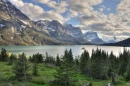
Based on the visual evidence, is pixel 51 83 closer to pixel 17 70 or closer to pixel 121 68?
pixel 17 70

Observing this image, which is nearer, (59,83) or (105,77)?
(59,83)

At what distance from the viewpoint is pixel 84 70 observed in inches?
3939

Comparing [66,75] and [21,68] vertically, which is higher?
[21,68]

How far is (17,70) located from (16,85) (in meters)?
11.8

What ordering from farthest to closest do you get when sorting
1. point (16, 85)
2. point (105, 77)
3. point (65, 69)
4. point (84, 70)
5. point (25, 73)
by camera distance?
point (84, 70) < point (105, 77) < point (25, 73) < point (65, 69) < point (16, 85)

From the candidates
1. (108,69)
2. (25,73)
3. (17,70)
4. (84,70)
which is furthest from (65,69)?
(84,70)

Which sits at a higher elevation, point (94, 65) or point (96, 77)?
point (94, 65)

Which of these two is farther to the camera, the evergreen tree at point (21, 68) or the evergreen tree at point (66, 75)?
the evergreen tree at point (21, 68)

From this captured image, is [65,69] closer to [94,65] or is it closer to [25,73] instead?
[25,73]

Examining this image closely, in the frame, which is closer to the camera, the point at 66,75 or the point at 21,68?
the point at 66,75

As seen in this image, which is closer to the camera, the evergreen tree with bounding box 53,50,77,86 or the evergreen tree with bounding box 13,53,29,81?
the evergreen tree with bounding box 53,50,77,86

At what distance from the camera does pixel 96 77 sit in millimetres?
83500

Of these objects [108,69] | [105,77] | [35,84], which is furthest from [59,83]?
[108,69]

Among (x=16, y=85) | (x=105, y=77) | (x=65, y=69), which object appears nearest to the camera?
(x=16, y=85)
